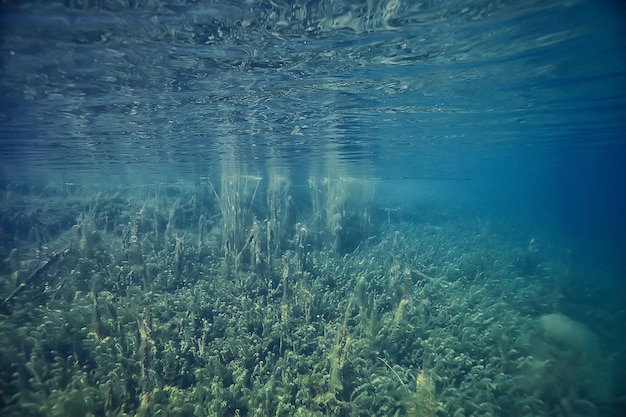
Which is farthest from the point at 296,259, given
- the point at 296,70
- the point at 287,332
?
the point at 296,70

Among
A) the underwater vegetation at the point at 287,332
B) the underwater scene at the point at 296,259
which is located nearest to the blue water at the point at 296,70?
the underwater scene at the point at 296,259

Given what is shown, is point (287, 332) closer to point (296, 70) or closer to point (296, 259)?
point (296, 259)

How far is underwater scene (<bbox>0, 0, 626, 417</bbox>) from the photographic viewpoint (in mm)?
7203

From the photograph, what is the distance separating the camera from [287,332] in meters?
9.56

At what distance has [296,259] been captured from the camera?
47.2ft

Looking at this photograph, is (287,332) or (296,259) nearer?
(287,332)

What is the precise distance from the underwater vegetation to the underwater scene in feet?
0.22

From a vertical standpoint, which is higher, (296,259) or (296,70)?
(296,70)

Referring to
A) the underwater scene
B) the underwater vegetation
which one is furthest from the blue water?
the underwater vegetation

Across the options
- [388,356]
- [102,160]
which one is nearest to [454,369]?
[388,356]

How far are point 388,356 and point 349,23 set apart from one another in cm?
857

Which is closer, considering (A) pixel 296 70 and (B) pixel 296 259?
(A) pixel 296 70

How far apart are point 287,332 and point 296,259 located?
16.5ft

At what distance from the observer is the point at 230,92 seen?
1181cm
